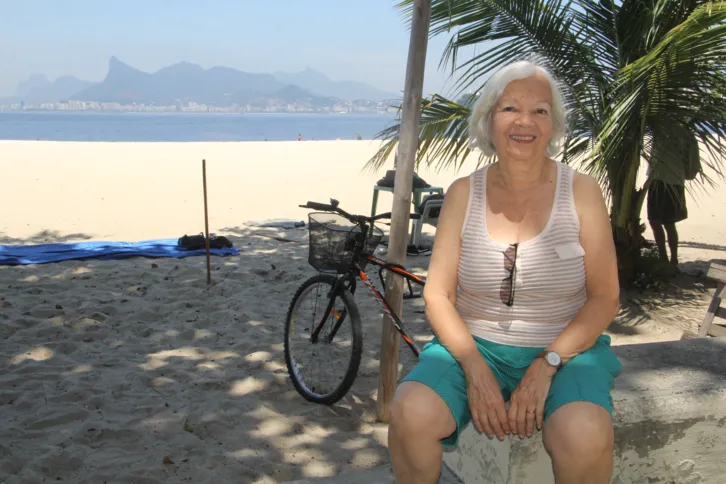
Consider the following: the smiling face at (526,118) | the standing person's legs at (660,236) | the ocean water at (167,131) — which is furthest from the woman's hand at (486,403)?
the ocean water at (167,131)

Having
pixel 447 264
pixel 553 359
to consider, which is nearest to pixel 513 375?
pixel 553 359

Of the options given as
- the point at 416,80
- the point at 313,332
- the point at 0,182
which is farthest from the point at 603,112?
the point at 0,182

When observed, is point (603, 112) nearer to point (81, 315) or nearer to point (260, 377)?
point (260, 377)

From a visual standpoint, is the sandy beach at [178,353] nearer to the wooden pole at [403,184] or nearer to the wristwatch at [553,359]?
the wooden pole at [403,184]

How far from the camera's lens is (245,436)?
11.7ft

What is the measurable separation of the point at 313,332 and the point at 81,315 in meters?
2.30

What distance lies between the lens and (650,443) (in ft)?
7.73

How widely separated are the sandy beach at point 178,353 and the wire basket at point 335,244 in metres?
0.87

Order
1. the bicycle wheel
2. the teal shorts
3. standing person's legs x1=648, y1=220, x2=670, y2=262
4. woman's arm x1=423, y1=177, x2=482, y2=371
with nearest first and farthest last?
1. the teal shorts
2. woman's arm x1=423, y1=177, x2=482, y2=371
3. the bicycle wheel
4. standing person's legs x1=648, y1=220, x2=670, y2=262

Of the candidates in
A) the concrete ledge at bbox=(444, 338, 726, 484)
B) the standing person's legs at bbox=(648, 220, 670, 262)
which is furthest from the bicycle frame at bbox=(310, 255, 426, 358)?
the standing person's legs at bbox=(648, 220, 670, 262)

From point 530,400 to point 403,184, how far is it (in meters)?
1.76

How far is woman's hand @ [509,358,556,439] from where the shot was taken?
2.03m

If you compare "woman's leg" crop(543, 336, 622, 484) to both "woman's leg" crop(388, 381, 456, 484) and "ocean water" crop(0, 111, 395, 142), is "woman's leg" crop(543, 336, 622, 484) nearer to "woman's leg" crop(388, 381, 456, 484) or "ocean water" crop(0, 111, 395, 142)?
"woman's leg" crop(388, 381, 456, 484)

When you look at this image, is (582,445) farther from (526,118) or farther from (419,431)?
(526,118)
